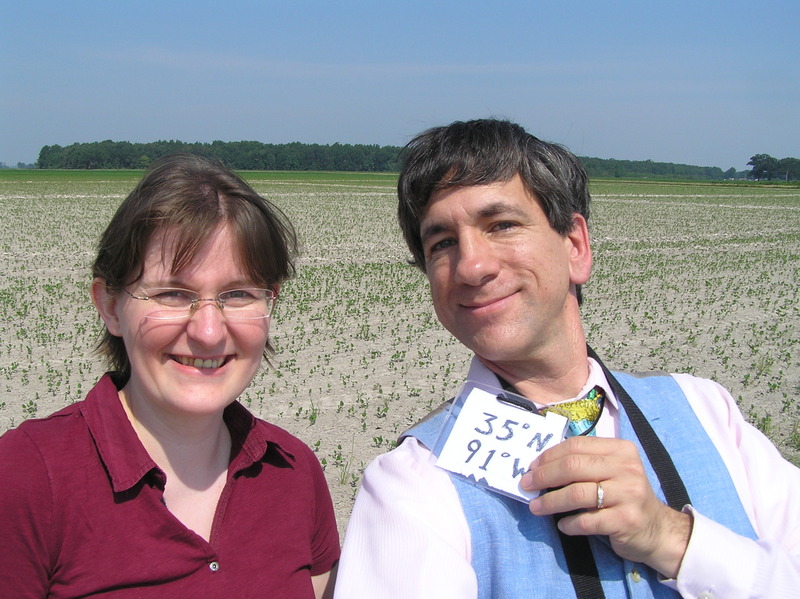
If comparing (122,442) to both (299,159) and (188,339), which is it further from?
(299,159)

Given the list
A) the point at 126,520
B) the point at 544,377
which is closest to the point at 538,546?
the point at 544,377

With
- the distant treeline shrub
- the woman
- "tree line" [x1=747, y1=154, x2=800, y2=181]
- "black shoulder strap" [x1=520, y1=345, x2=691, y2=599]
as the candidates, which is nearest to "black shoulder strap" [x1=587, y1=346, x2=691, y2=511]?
"black shoulder strap" [x1=520, y1=345, x2=691, y2=599]

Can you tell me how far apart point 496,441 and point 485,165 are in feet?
2.32

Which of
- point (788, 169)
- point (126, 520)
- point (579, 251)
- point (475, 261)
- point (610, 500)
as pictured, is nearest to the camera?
point (610, 500)

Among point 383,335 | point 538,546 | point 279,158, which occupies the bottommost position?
point 383,335

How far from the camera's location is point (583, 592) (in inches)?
57.6

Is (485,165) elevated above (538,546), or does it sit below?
above

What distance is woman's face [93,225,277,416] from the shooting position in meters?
1.66

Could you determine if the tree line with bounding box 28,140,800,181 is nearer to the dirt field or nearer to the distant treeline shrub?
the distant treeline shrub

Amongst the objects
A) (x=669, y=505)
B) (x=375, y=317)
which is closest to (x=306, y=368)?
(x=375, y=317)

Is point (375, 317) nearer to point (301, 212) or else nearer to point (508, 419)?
point (508, 419)

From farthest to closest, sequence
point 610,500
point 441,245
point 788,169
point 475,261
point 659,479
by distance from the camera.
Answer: point 788,169 < point 441,245 < point 475,261 < point 659,479 < point 610,500

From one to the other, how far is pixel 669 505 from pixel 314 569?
3.09ft

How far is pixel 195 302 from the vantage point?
168 centimetres
